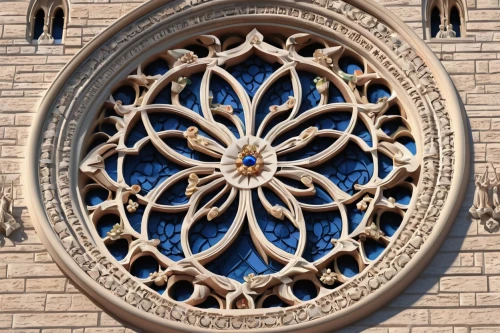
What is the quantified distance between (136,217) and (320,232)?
6.72ft

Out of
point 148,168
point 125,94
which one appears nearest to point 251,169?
point 148,168

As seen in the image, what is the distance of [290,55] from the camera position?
20969 millimetres

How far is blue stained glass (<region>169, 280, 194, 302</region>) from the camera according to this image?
19469mm

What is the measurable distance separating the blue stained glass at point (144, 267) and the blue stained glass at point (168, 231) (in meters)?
0.16

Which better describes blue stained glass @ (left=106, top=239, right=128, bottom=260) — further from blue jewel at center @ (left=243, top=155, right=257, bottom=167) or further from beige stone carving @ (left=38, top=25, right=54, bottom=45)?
beige stone carving @ (left=38, top=25, right=54, bottom=45)

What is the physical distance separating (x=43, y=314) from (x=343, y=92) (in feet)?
14.4

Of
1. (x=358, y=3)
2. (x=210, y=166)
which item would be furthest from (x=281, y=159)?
(x=358, y=3)

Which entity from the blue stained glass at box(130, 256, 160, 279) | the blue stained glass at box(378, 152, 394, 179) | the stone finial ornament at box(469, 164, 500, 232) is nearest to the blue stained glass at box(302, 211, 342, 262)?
the blue stained glass at box(378, 152, 394, 179)

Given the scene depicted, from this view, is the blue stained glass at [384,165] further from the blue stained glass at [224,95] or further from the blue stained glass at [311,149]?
the blue stained glass at [224,95]

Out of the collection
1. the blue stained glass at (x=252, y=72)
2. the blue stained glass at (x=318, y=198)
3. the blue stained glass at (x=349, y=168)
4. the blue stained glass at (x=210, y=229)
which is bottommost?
the blue stained glass at (x=210, y=229)

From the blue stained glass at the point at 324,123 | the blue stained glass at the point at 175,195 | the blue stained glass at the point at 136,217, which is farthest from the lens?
the blue stained glass at the point at 324,123

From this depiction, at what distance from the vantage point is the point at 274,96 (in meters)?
20.9

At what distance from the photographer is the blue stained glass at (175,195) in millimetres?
20094

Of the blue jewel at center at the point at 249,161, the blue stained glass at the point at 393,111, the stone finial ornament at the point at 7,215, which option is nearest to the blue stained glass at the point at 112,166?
the stone finial ornament at the point at 7,215
